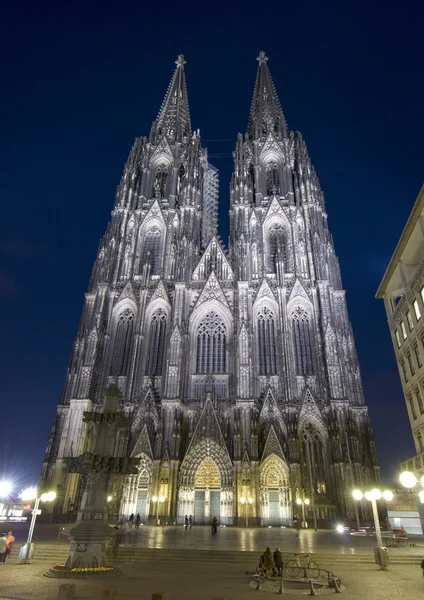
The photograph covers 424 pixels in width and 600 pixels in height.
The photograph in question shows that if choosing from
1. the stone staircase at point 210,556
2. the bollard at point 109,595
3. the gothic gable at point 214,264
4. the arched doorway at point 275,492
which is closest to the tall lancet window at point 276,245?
the gothic gable at point 214,264

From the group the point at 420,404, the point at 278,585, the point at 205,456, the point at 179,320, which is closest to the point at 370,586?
the point at 278,585

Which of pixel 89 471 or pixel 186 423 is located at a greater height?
pixel 186 423

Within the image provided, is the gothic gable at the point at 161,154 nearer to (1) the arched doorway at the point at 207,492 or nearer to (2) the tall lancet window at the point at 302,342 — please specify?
(2) the tall lancet window at the point at 302,342

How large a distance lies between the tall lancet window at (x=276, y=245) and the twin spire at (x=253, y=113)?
14594 millimetres

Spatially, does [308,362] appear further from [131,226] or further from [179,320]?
[131,226]

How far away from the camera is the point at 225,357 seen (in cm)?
3625

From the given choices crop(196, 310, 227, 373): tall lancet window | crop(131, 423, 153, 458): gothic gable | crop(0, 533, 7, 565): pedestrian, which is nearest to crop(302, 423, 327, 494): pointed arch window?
crop(196, 310, 227, 373): tall lancet window

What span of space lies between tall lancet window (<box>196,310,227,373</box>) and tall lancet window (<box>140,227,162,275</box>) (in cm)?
774

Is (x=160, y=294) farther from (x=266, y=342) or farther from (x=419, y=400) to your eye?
(x=419, y=400)

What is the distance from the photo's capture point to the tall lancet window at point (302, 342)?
1372 inches

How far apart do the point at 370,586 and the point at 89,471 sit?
9.37 metres

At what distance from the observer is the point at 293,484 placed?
29.7 meters

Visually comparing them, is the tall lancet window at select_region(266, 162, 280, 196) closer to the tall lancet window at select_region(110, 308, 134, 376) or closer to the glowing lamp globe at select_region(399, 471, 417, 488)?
the tall lancet window at select_region(110, 308, 134, 376)

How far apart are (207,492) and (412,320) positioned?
Answer: 65.1ft
